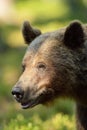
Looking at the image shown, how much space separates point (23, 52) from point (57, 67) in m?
19.5

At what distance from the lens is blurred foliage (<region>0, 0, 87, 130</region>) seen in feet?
40.0

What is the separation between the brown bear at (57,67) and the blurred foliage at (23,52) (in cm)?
34

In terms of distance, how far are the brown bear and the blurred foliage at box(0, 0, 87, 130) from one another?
1.11 ft

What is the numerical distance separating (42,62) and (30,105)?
0.57m

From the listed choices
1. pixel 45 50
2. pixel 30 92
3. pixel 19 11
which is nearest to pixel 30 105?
pixel 30 92

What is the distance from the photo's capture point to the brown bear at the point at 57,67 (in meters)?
9.41

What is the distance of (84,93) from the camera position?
961 cm

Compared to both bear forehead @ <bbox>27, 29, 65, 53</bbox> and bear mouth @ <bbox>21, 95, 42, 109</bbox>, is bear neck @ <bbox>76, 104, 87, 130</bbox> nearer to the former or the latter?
bear mouth @ <bbox>21, 95, 42, 109</bbox>

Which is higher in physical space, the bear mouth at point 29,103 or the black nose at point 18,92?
the black nose at point 18,92

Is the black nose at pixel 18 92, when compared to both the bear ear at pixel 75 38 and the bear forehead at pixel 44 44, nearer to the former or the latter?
the bear forehead at pixel 44 44

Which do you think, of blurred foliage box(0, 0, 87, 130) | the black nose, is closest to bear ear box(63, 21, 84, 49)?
blurred foliage box(0, 0, 87, 130)

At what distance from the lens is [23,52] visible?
2902 centimetres

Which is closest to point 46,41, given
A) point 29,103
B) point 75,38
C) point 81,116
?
point 75,38

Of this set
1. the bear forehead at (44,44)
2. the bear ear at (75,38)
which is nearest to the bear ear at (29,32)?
the bear forehead at (44,44)
